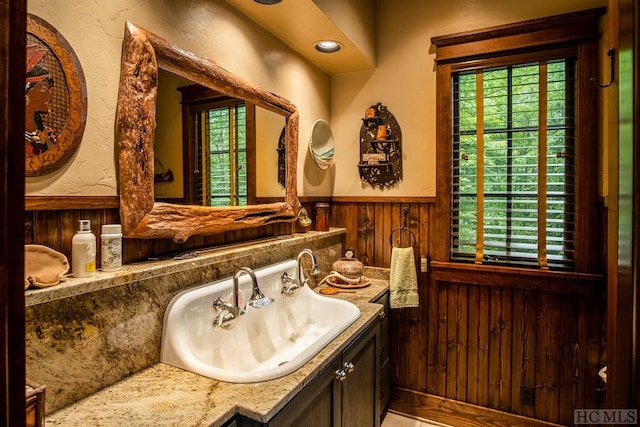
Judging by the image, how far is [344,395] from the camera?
146 centimetres

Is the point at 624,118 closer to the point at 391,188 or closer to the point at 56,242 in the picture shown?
the point at 56,242

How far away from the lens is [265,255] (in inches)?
73.8

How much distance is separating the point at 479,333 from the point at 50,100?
2.49 m

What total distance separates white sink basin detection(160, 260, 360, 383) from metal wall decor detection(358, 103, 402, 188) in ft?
3.28

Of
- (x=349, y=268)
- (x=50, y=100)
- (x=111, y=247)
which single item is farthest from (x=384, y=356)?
(x=50, y=100)

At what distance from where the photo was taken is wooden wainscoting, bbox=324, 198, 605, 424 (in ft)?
6.80

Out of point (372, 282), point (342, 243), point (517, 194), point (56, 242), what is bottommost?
point (372, 282)

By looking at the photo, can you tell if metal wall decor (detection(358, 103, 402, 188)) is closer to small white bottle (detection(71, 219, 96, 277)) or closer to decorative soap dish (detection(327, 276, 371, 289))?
decorative soap dish (detection(327, 276, 371, 289))

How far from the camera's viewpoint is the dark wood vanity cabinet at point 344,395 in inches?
45.0

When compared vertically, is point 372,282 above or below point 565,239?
below

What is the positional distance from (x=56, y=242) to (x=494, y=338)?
237 cm

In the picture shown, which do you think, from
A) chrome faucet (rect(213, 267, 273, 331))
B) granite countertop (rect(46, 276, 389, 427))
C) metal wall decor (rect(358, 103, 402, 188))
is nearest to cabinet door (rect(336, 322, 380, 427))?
granite countertop (rect(46, 276, 389, 427))

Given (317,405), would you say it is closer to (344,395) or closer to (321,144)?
(344,395)

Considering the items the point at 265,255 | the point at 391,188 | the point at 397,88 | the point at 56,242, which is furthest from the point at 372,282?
the point at 56,242
